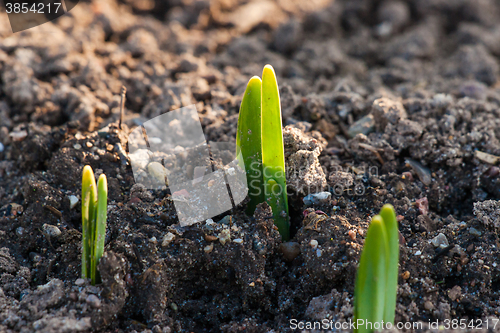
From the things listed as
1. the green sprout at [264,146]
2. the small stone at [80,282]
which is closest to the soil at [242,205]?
the small stone at [80,282]

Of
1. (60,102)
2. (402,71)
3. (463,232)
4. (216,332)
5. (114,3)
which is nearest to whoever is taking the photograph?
(216,332)

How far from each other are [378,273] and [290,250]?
57 cm

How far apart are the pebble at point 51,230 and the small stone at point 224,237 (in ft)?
2.48

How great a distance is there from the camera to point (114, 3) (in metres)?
4.11

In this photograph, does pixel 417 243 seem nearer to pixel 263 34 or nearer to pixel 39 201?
pixel 39 201

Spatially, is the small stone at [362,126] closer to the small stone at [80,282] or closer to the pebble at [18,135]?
the small stone at [80,282]

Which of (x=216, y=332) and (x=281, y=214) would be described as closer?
(x=216, y=332)

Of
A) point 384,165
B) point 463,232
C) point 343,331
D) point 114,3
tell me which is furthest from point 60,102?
point 463,232

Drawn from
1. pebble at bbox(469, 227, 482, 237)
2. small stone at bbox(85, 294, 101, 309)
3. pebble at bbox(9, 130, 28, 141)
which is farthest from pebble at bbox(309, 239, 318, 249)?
pebble at bbox(9, 130, 28, 141)

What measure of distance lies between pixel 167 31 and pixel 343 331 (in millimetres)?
3186

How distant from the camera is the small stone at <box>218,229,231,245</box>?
172cm

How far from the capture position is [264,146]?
1696 millimetres

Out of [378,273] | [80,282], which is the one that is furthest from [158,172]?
[378,273]

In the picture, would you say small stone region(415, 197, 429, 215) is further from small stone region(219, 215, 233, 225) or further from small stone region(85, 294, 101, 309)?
small stone region(85, 294, 101, 309)
